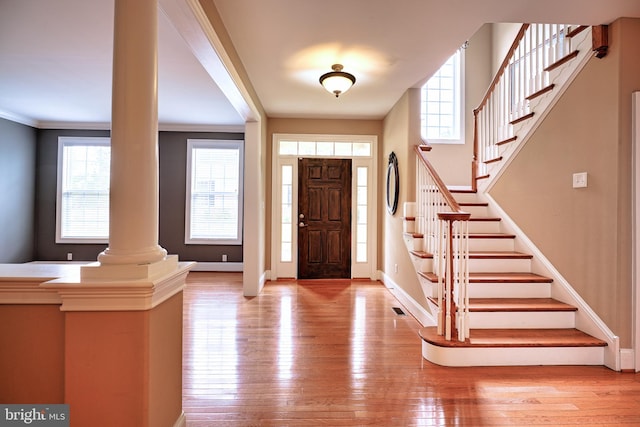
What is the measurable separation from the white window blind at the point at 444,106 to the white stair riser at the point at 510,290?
10.5 feet

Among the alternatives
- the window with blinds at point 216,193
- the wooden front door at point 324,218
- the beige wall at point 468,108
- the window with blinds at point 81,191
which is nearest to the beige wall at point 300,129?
the wooden front door at point 324,218

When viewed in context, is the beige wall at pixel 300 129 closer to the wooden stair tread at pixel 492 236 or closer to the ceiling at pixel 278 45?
the ceiling at pixel 278 45

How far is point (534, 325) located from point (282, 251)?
146 inches

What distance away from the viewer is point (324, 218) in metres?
5.55

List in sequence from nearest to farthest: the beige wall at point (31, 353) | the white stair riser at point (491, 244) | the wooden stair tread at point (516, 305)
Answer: the beige wall at point (31, 353) < the wooden stair tread at point (516, 305) < the white stair riser at point (491, 244)

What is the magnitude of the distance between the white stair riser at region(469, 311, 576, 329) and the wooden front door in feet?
9.48

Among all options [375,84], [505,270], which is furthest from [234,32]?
[505,270]

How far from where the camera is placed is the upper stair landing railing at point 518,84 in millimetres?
3064

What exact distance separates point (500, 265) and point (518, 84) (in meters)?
2.06

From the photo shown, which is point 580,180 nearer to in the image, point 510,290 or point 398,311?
point 510,290

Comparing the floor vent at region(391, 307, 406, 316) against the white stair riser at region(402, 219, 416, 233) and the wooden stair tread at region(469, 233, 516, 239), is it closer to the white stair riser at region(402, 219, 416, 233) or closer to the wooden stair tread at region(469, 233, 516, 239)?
the white stair riser at region(402, 219, 416, 233)

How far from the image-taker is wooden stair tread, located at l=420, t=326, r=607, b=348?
99.8 inches

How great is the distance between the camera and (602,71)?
2541 mm

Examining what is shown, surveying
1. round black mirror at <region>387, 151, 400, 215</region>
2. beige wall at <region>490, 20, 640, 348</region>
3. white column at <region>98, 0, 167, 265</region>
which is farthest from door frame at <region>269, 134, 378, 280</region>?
white column at <region>98, 0, 167, 265</region>
